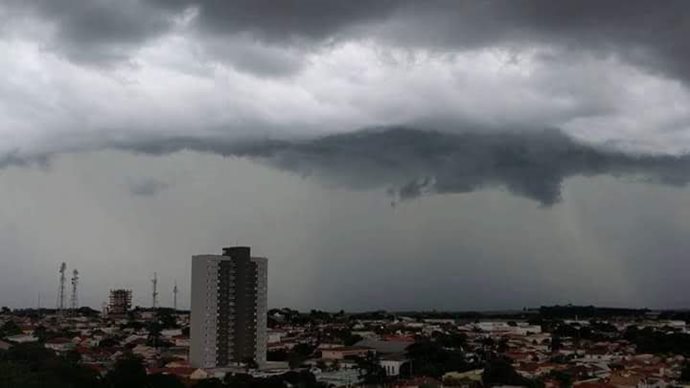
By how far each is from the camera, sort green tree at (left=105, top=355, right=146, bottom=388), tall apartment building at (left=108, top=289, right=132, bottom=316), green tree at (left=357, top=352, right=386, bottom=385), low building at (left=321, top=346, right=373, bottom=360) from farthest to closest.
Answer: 1. tall apartment building at (left=108, top=289, right=132, bottom=316)
2. low building at (left=321, top=346, right=373, bottom=360)
3. green tree at (left=357, top=352, right=386, bottom=385)
4. green tree at (left=105, top=355, right=146, bottom=388)

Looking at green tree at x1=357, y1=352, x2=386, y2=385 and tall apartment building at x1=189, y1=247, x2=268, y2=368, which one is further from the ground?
tall apartment building at x1=189, y1=247, x2=268, y2=368

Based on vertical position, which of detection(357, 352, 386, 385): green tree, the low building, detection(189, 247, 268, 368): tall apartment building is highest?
detection(189, 247, 268, 368): tall apartment building

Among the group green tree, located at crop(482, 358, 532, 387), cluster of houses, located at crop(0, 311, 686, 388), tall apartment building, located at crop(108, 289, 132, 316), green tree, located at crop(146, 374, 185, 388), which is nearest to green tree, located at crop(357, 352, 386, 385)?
cluster of houses, located at crop(0, 311, 686, 388)

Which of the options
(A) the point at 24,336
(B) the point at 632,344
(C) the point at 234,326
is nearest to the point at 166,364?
(C) the point at 234,326

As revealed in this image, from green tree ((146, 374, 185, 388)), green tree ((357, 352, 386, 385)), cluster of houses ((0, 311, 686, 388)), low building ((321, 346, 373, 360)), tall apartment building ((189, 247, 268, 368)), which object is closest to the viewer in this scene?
green tree ((146, 374, 185, 388))

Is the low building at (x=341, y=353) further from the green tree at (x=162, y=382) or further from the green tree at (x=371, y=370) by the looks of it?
the green tree at (x=162, y=382)

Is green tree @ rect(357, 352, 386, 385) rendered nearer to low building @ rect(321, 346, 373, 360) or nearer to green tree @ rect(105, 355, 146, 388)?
low building @ rect(321, 346, 373, 360)

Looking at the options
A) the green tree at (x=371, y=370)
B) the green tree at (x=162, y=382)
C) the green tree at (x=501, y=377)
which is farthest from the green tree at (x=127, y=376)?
the green tree at (x=501, y=377)

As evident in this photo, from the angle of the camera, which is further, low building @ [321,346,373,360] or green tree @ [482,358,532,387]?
low building @ [321,346,373,360]

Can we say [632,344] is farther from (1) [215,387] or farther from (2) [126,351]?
(1) [215,387]
